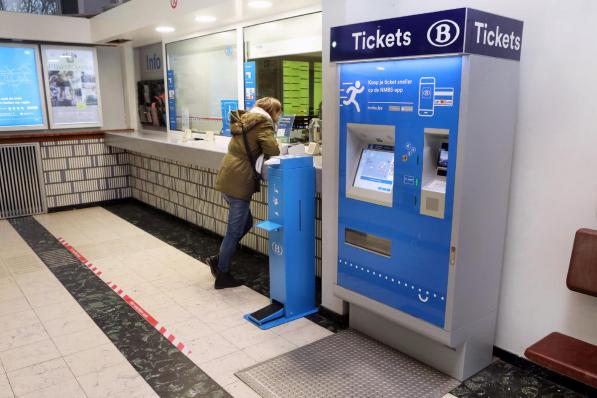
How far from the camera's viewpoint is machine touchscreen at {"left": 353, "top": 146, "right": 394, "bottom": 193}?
2877mm

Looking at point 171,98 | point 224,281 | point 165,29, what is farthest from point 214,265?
point 171,98

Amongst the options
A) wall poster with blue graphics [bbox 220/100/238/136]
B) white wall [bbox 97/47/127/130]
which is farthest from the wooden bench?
white wall [bbox 97/47/127/130]

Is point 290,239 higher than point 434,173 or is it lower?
lower

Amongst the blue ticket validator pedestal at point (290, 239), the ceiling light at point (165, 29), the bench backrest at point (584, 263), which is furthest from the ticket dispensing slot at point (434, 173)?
the ceiling light at point (165, 29)

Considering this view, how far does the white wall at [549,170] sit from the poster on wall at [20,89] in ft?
19.6

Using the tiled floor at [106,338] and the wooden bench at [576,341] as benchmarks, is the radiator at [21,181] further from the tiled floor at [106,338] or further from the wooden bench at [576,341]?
the wooden bench at [576,341]

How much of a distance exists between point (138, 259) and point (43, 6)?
4.28m

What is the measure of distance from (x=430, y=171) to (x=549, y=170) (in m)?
0.68

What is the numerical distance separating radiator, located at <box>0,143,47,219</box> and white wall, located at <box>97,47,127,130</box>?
123 centimetres

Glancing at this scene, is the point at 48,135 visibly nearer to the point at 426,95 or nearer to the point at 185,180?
the point at 185,180

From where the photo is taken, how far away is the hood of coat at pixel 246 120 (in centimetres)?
373

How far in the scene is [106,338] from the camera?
3328 millimetres

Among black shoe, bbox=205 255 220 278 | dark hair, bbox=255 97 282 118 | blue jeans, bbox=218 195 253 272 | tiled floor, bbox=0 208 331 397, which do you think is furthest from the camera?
black shoe, bbox=205 255 220 278

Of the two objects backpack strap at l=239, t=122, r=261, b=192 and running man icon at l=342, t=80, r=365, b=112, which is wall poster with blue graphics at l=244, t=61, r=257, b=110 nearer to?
backpack strap at l=239, t=122, r=261, b=192
